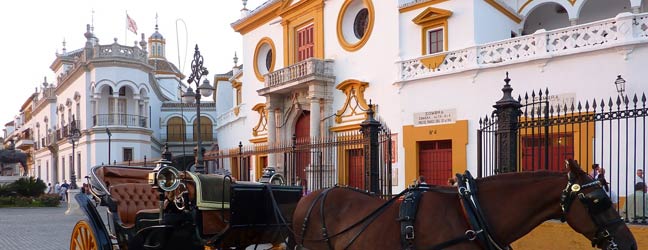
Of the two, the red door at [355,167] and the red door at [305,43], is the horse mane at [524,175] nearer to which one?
the red door at [355,167]

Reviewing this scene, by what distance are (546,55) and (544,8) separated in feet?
18.0

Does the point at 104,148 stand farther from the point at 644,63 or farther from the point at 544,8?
the point at 644,63

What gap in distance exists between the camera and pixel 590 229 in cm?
349

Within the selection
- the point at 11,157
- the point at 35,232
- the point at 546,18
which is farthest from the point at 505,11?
the point at 11,157

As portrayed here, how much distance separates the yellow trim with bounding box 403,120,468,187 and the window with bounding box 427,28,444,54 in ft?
8.13

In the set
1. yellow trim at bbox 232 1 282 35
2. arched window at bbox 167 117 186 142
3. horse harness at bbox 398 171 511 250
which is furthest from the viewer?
arched window at bbox 167 117 186 142

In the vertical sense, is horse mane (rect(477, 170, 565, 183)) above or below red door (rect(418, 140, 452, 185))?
above

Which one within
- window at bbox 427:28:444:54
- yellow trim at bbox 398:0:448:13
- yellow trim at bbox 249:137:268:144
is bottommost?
yellow trim at bbox 249:137:268:144

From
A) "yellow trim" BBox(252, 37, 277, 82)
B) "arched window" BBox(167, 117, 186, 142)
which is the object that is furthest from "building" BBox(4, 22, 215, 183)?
"yellow trim" BBox(252, 37, 277, 82)

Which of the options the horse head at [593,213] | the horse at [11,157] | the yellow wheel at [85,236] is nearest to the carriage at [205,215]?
the yellow wheel at [85,236]

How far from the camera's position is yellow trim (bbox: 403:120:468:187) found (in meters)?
15.4

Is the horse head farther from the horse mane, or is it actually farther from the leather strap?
the leather strap

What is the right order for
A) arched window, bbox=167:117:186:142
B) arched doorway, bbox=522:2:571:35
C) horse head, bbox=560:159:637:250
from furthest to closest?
arched window, bbox=167:117:186:142 → arched doorway, bbox=522:2:571:35 → horse head, bbox=560:159:637:250

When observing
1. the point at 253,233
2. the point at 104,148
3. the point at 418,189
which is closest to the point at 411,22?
the point at 253,233
